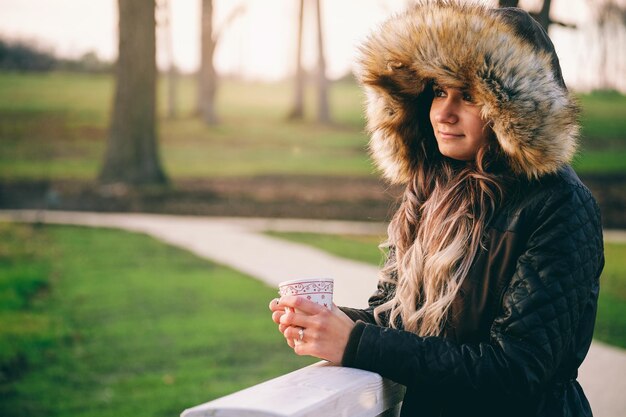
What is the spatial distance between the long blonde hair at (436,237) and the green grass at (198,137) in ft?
67.3

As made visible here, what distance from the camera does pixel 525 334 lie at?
5.57ft

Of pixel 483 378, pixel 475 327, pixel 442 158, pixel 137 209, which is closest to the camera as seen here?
pixel 483 378

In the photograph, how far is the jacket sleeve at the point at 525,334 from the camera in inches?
66.7

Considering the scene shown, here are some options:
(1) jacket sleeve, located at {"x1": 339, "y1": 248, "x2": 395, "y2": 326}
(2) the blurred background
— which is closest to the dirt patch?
(2) the blurred background

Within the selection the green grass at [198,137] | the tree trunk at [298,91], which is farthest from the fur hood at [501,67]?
the tree trunk at [298,91]

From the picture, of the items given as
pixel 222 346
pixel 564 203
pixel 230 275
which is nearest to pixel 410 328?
pixel 564 203

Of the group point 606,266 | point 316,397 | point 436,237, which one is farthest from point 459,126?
point 606,266

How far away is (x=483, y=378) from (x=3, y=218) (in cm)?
1460

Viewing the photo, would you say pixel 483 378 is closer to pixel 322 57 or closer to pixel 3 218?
pixel 3 218

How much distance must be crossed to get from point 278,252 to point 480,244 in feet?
31.8

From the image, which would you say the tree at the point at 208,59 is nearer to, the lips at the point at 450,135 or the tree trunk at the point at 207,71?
the tree trunk at the point at 207,71

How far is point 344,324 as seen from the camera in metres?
1.80

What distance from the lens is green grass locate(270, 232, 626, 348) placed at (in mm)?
7438

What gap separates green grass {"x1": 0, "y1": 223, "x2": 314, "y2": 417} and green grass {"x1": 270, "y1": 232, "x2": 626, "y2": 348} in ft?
6.34
